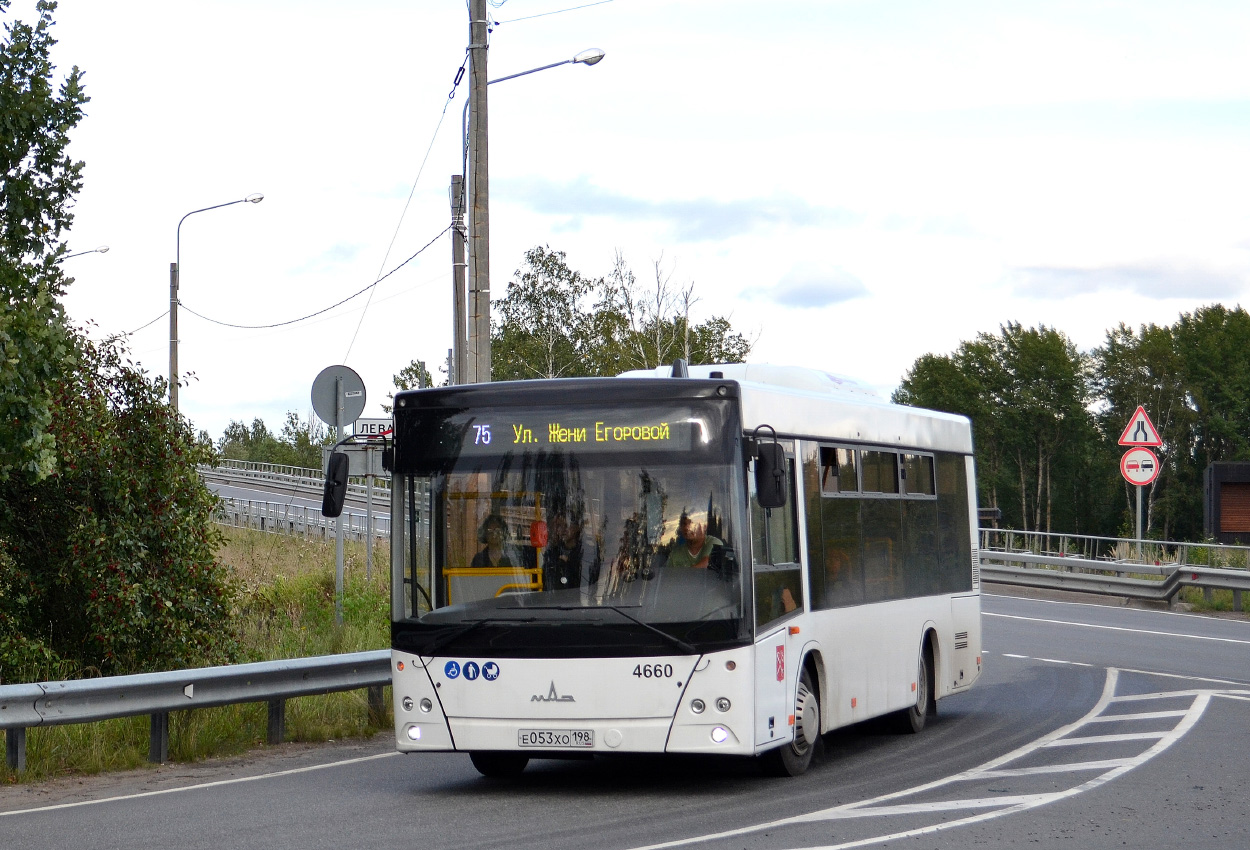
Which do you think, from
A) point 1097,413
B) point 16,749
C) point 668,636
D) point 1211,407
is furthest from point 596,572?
point 1097,413

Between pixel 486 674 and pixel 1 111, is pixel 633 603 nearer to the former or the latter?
pixel 486 674

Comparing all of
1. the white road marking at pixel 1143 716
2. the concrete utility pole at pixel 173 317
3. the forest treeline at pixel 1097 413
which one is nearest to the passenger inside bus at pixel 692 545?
the white road marking at pixel 1143 716

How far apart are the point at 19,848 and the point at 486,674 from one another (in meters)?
2.86

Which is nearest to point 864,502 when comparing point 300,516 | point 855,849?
point 855,849

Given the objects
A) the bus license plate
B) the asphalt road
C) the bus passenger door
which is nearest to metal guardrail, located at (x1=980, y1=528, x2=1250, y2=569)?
the asphalt road

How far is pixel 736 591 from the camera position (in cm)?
962

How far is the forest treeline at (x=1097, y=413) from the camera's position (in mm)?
92562

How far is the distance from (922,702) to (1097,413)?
9423 cm

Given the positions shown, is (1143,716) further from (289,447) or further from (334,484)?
(289,447)

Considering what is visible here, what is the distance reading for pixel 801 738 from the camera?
10.7 metres

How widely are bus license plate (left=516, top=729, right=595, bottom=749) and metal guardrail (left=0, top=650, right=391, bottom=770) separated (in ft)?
9.86

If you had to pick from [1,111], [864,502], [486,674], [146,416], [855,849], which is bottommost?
[855,849]

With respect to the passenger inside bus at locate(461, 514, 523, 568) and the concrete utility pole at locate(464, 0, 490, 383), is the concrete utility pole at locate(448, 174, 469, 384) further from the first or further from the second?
the passenger inside bus at locate(461, 514, 523, 568)

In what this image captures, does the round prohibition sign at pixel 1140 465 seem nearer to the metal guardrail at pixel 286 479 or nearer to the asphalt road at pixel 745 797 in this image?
the asphalt road at pixel 745 797
